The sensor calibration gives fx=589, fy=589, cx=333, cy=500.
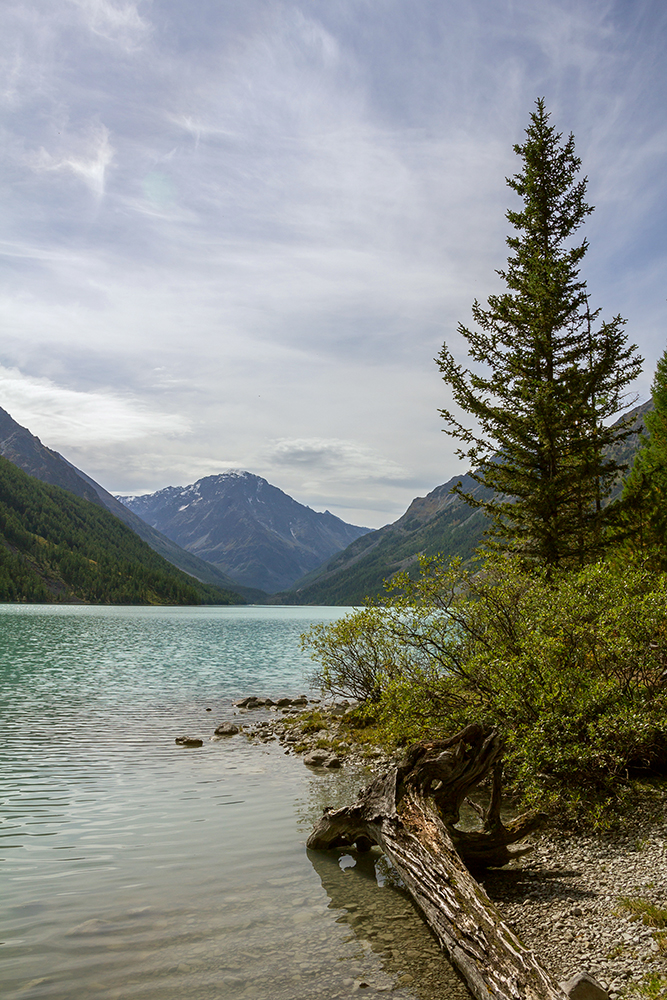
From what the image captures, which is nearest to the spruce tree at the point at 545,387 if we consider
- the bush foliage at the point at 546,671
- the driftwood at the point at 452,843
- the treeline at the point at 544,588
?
the treeline at the point at 544,588

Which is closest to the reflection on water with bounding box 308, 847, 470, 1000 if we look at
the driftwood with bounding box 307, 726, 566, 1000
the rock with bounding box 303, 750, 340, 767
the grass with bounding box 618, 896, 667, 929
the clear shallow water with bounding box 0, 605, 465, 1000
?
the clear shallow water with bounding box 0, 605, 465, 1000

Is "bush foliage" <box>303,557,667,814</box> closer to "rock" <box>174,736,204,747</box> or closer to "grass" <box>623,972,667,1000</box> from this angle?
"grass" <box>623,972,667,1000</box>

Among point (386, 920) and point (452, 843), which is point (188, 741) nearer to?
point (386, 920)

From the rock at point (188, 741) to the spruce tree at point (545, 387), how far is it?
12776mm

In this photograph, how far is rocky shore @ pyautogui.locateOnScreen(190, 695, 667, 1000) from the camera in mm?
6457

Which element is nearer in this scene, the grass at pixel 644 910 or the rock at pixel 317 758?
the grass at pixel 644 910

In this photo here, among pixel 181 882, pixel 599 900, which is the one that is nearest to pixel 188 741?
pixel 181 882

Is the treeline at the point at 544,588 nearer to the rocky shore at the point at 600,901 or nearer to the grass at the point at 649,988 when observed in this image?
the rocky shore at the point at 600,901

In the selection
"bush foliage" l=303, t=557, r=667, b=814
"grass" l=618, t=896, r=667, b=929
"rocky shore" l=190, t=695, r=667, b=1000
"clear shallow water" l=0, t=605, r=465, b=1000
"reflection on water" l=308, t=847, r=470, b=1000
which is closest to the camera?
"rocky shore" l=190, t=695, r=667, b=1000

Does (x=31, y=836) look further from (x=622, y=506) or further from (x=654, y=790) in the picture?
(x=622, y=506)

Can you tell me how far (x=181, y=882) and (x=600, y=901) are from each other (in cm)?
657

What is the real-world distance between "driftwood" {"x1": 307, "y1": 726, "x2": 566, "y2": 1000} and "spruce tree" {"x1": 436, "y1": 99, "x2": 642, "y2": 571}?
33.5 ft

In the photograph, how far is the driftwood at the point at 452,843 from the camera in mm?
6154

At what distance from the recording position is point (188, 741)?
21.1 m
